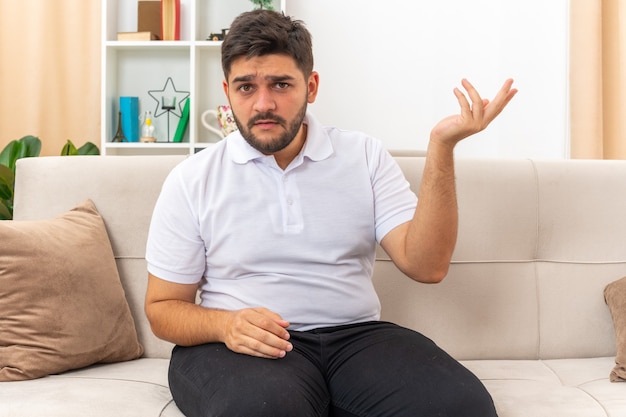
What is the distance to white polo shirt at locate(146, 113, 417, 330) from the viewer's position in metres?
1.53

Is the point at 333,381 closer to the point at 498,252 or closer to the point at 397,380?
the point at 397,380

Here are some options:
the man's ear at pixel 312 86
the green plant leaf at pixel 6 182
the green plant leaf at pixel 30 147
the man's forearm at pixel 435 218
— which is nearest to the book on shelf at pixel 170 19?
the green plant leaf at pixel 30 147

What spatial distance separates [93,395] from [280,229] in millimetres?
485

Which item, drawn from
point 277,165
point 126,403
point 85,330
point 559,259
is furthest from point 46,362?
point 559,259

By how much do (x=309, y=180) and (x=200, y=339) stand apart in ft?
1.34

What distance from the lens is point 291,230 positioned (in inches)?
60.6

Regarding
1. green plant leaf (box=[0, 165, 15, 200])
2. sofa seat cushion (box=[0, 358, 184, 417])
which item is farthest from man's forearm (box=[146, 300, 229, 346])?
green plant leaf (box=[0, 165, 15, 200])

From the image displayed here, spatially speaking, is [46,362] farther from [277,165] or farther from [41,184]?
[277,165]

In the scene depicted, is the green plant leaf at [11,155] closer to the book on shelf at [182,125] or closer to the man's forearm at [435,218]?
the book on shelf at [182,125]

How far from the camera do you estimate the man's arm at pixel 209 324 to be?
4.36 ft

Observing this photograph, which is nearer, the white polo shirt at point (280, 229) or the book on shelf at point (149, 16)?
the white polo shirt at point (280, 229)

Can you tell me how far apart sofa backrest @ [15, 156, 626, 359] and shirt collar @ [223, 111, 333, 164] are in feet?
0.94

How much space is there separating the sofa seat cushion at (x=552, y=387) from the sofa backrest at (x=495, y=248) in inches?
2.9

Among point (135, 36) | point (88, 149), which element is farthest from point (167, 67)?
point (88, 149)
